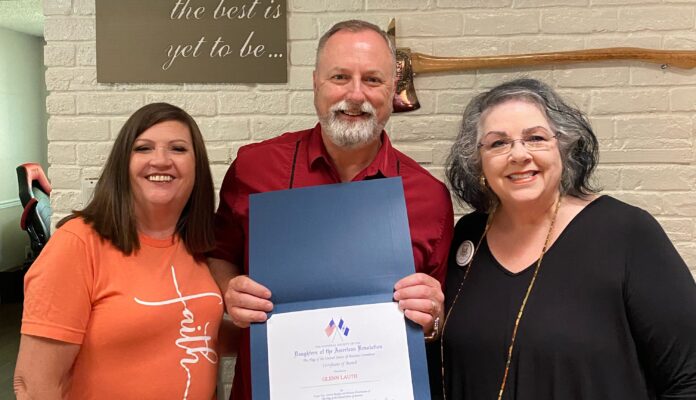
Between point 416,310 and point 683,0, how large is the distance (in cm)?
172

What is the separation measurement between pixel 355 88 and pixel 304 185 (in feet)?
0.93

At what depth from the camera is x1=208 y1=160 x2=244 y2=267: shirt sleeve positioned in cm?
143

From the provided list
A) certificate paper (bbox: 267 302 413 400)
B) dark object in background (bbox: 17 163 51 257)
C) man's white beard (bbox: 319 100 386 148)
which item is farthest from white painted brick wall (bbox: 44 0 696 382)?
dark object in background (bbox: 17 163 51 257)

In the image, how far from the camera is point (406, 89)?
1985mm

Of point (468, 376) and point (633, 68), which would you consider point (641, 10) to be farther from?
point (468, 376)

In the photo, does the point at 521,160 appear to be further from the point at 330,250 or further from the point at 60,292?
the point at 60,292

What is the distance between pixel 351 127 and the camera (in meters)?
1.34

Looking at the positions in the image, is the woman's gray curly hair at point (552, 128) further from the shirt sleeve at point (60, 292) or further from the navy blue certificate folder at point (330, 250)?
the shirt sleeve at point (60, 292)

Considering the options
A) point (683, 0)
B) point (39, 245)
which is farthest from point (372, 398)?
point (39, 245)

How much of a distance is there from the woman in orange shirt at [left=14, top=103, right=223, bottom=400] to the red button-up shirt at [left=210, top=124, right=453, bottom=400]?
0.10 meters

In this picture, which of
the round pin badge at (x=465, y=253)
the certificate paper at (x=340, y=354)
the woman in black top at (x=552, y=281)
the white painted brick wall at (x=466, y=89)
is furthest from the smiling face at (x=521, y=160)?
the white painted brick wall at (x=466, y=89)

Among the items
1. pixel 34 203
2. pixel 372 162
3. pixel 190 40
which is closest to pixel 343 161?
pixel 372 162

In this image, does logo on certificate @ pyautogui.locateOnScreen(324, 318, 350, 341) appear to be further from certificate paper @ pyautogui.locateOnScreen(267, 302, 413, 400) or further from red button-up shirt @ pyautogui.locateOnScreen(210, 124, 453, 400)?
red button-up shirt @ pyautogui.locateOnScreen(210, 124, 453, 400)

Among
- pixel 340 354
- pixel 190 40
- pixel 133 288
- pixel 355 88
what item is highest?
pixel 190 40
